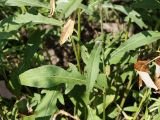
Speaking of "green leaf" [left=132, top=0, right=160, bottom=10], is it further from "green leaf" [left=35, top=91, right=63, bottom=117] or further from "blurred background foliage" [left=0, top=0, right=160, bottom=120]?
"green leaf" [left=35, top=91, right=63, bottom=117]

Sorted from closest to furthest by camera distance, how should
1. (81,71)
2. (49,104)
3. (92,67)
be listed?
(92,67)
(49,104)
(81,71)

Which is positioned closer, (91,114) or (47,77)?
(47,77)

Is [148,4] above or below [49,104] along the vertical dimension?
above

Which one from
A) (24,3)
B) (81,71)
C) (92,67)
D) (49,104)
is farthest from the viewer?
(81,71)

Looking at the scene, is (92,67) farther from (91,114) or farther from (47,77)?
(91,114)

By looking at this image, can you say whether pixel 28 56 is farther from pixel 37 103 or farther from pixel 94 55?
pixel 94 55

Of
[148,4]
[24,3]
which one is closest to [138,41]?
[148,4]

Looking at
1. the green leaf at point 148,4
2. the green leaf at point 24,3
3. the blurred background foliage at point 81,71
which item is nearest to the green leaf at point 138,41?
the blurred background foliage at point 81,71

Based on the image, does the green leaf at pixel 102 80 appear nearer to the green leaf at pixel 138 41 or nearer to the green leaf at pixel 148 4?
the green leaf at pixel 138 41
